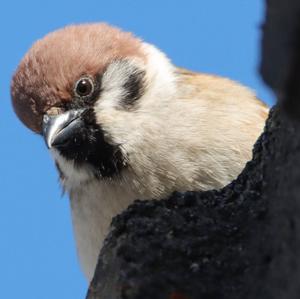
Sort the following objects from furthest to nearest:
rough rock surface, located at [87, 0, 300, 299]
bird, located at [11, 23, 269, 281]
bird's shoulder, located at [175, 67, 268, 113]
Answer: bird's shoulder, located at [175, 67, 268, 113], bird, located at [11, 23, 269, 281], rough rock surface, located at [87, 0, 300, 299]

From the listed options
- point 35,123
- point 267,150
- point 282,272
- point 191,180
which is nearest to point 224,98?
point 191,180

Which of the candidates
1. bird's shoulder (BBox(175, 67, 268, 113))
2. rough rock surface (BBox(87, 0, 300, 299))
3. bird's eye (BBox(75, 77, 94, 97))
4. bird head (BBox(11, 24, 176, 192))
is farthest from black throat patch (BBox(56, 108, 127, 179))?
rough rock surface (BBox(87, 0, 300, 299))

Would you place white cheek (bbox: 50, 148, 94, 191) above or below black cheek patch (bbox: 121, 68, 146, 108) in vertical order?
below

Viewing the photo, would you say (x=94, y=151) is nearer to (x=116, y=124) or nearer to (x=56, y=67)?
(x=116, y=124)

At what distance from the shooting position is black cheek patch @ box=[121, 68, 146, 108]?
14.4 ft

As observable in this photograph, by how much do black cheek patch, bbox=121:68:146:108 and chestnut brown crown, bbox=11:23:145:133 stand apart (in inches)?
6.2

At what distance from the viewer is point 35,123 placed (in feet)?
14.5

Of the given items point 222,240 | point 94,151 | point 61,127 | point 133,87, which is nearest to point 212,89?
point 133,87

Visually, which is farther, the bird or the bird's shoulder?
the bird's shoulder

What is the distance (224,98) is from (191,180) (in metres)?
0.86

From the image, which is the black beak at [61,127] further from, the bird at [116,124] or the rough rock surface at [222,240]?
the rough rock surface at [222,240]

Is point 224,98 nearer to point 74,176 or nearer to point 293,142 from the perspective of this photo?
point 74,176

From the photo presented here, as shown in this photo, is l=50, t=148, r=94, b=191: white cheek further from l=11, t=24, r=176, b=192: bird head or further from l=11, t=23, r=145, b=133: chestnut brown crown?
l=11, t=23, r=145, b=133: chestnut brown crown

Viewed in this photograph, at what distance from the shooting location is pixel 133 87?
450 centimetres
